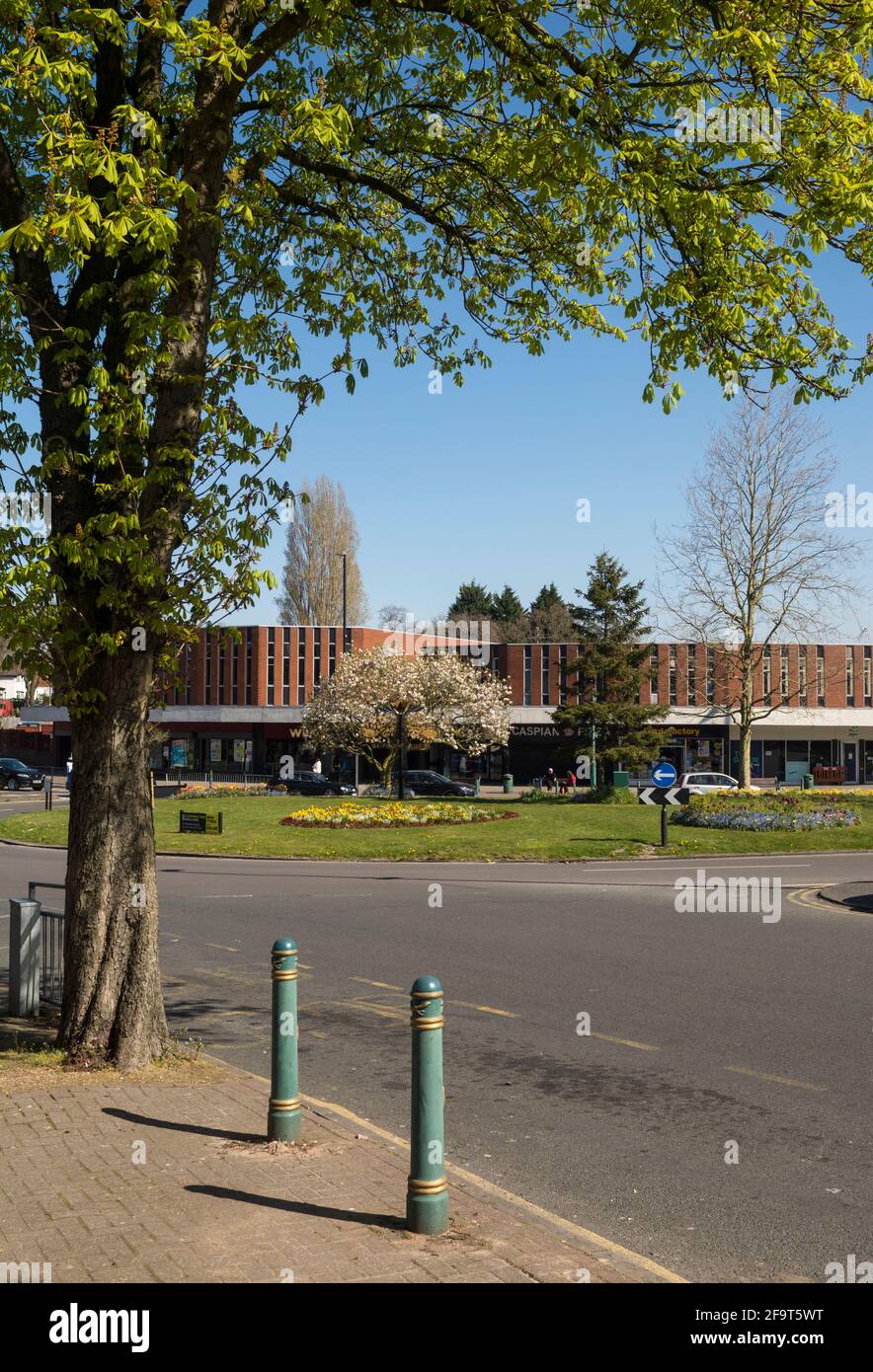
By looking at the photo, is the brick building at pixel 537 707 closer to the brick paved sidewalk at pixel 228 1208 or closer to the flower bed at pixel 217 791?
the flower bed at pixel 217 791

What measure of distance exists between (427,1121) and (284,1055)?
4.50ft

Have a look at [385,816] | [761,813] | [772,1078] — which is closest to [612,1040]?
[772,1078]

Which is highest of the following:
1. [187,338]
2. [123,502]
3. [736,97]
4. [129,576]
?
[736,97]

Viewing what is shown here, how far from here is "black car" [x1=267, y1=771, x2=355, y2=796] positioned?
50.2 m

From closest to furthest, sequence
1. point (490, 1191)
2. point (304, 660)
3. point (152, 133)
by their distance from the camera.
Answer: point (490, 1191) → point (152, 133) → point (304, 660)

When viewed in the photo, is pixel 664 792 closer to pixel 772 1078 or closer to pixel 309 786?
pixel 772 1078

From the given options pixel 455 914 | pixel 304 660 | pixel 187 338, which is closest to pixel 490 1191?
pixel 187 338

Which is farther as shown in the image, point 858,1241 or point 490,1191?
point 490,1191

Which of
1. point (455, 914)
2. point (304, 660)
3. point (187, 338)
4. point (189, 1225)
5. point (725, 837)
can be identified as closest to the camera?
point (189, 1225)

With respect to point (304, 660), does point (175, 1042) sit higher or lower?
lower

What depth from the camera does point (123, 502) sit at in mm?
7684

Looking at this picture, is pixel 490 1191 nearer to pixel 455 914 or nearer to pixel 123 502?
pixel 123 502

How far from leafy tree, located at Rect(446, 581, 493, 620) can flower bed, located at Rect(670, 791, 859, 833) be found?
87.6 metres

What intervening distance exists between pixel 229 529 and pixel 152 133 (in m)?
2.42
